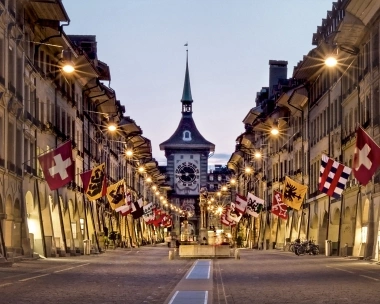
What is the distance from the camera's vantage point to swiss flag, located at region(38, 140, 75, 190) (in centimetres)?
4597

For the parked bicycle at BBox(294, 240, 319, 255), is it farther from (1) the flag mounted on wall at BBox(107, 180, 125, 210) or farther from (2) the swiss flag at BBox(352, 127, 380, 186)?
(2) the swiss flag at BBox(352, 127, 380, 186)

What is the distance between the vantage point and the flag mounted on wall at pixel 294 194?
67.6 meters

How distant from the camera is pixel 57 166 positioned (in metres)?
46.4

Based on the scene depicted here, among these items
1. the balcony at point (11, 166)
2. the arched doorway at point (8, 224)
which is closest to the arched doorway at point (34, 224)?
the balcony at point (11, 166)

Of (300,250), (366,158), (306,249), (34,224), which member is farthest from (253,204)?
(366,158)

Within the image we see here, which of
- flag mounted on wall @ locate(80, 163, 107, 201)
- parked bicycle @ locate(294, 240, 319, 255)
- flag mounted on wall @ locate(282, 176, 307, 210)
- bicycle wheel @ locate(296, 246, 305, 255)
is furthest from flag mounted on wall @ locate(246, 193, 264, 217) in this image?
flag mounted on wall @ locate(80, 163, 107, 201)

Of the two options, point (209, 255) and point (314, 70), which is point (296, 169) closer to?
point (314, 70)

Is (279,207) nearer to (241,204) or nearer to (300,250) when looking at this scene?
(300,250)

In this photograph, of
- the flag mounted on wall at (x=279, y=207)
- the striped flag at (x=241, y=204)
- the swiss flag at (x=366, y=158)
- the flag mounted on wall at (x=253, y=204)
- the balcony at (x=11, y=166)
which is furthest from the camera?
the striped flag at (x=241, y=204)

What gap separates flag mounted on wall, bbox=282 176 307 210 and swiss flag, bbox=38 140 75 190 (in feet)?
80.3

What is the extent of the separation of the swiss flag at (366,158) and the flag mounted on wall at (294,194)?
28935mm

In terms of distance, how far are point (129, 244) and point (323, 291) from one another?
319 ft

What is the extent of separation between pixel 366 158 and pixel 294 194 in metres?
30.9

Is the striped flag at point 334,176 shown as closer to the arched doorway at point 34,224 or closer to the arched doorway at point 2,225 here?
the arched doorway at point 2,225
